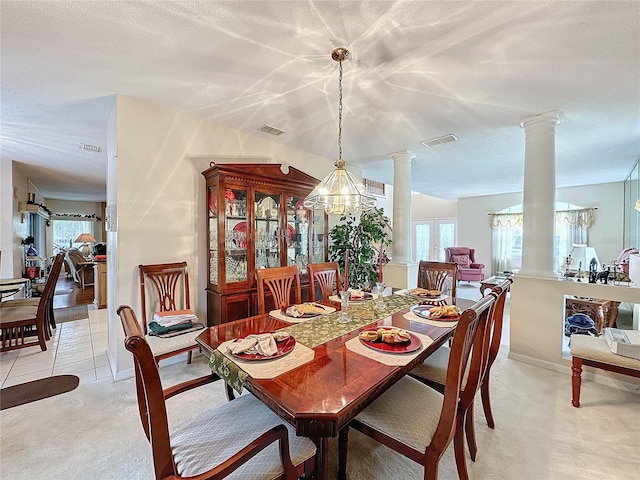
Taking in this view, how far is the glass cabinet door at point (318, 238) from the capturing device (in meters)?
3.77

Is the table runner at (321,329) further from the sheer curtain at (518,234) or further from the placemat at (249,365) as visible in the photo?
the sheer curtain at (518,234)

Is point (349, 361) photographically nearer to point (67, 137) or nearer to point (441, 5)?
point (441, 5)

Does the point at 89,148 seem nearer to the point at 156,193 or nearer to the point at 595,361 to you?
the point at 156,193

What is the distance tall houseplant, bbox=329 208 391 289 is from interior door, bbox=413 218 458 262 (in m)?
6.02

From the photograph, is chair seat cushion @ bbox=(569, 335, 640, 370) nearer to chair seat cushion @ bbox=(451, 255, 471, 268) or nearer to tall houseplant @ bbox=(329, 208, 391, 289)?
tall houseplant @ bbox=(329, 208, 391, 289)

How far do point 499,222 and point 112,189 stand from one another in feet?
28.3

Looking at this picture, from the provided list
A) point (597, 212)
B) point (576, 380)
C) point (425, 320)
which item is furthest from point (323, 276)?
point (597, 212)

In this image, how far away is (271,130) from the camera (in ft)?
10.6

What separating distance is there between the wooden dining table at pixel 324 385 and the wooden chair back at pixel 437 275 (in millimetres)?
1264

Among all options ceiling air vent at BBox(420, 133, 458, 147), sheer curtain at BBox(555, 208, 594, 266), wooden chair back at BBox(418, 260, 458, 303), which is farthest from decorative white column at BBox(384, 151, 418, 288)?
sheer curtain at BBox(555, 208, 594, 266)

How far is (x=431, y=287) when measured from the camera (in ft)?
9.39

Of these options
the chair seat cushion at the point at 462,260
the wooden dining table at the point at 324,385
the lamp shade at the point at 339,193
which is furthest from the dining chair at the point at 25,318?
the chair seat cushion at the point at 462,260

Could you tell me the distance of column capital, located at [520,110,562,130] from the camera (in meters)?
2.69

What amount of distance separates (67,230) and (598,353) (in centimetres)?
1319
